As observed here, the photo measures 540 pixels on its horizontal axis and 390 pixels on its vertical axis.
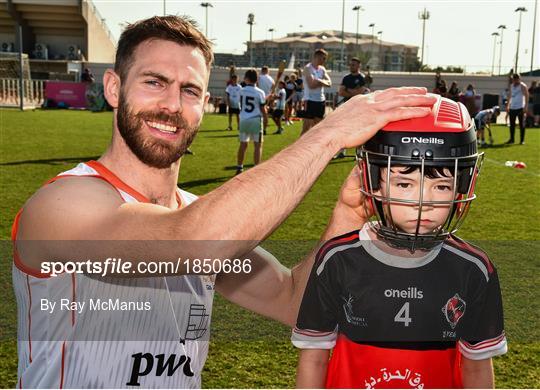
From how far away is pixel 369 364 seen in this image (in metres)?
2.23

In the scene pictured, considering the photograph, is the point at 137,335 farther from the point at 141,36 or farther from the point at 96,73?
the point at 96,73

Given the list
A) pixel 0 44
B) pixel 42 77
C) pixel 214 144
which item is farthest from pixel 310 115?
pixel 0 44

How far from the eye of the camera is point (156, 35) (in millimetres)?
2447

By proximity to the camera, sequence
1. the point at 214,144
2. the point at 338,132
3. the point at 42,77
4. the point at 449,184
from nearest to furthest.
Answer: the point at 338,132, the point at 449,184, the point at 214,144, the point at 42,77

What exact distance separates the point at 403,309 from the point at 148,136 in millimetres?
1170

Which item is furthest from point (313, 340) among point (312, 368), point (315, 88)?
point (315, 88)

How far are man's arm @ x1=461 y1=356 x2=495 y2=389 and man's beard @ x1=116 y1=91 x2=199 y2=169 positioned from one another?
1365 mm

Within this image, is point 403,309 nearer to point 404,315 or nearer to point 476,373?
point 404,315

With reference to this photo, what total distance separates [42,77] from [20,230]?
51792 mm

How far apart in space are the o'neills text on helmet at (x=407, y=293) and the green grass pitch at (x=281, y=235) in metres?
1.90

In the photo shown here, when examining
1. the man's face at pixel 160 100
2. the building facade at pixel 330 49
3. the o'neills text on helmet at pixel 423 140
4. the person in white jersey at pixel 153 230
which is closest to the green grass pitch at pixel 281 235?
the person in white jersey at pixel 153 230

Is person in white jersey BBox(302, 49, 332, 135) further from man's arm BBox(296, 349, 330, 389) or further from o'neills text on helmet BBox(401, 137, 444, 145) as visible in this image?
o'neills text on helmet BBox(401, 137, 444, 145)

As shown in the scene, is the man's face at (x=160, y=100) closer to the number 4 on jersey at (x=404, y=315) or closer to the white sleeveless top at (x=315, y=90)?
the number 4 on jersey at (x=404, y=315)

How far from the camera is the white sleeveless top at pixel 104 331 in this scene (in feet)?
7.12
